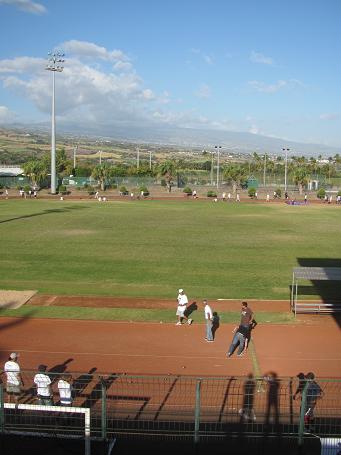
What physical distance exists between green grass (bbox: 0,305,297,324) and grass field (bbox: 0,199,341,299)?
8.32 ft

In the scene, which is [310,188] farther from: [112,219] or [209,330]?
[209,330]

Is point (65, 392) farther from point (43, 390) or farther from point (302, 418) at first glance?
point (302, 418)

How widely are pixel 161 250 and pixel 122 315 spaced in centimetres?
1303

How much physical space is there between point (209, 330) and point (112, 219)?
105 ft

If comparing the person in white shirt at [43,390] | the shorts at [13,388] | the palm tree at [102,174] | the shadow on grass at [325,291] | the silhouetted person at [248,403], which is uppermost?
the palm tree at [102,174]

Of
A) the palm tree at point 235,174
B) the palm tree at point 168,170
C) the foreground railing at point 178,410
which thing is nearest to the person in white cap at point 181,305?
the foreground railing at point 178,410

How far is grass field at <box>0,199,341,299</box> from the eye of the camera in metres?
23.8

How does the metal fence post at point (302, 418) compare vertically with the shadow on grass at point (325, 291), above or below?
above

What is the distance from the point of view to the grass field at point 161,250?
23.8 m

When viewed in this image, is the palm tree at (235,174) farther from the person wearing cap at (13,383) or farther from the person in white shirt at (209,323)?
the person wearing cap at (13,383)

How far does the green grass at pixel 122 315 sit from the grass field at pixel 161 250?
2.54 metres

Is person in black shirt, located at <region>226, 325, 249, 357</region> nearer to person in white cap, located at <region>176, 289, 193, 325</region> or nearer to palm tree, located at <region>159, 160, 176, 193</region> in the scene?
person in white cap, located at <region>176, 289, 193, 325</region>

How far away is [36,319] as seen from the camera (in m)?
18.4

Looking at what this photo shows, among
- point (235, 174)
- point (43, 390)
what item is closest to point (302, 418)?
point (43, 390)
